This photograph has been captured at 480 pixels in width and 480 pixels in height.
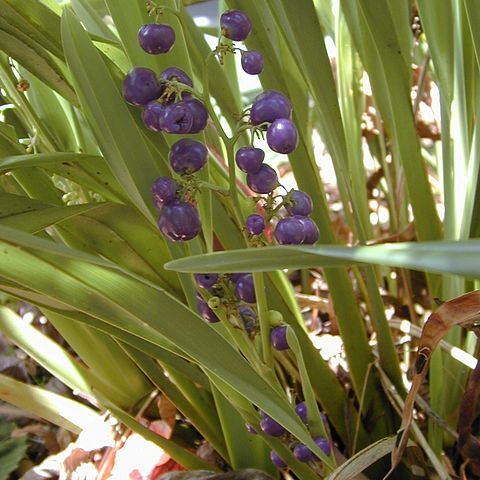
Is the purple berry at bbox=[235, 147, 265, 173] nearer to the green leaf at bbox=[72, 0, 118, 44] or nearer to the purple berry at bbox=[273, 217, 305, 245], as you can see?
the purple berry at bbox=[273, 217, 305, 245]

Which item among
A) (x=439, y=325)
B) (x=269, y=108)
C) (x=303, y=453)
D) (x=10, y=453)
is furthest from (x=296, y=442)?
(x=10, y=453)

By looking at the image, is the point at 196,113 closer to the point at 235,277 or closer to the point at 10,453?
the point at 235,277

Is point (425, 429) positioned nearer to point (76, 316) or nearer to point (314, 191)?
point (314, 191)

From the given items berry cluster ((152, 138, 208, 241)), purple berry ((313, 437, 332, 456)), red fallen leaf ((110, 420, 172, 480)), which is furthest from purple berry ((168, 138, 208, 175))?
red fallen leaf ((110, 420, 172, 480))

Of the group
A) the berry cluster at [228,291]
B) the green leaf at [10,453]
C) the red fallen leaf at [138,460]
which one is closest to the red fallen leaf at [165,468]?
the red fallen leaf at [138,460]

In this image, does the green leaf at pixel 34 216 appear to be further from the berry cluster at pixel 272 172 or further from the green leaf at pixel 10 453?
the green leaf at pixel 10 453

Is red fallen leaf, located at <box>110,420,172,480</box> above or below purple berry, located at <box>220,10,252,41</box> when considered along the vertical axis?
below

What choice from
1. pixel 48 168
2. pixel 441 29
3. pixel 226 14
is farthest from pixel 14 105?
pixel 441 29
